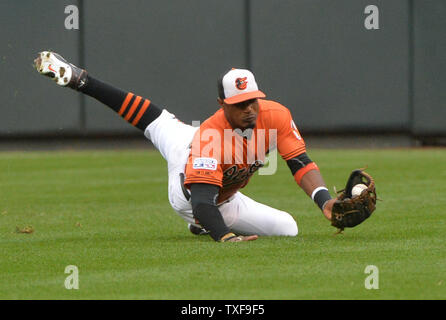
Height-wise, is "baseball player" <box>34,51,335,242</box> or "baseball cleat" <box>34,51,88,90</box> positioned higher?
"baseball cleat" <box>34,51,88,90</box>

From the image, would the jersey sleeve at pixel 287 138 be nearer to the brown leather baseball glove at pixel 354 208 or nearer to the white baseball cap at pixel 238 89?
the white baseball cap at pixel 238 89

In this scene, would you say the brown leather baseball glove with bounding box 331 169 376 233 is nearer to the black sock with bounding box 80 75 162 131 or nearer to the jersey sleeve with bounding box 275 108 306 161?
the jersey sleeve with bounding box 275 108 306 161

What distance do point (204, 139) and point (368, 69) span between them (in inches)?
418

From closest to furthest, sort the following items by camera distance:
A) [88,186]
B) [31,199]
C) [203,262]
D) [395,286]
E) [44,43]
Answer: [395,286], [203,262], [31,199], [88,186], [44,43]

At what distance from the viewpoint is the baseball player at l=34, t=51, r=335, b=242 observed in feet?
20.5

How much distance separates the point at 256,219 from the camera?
275 inches

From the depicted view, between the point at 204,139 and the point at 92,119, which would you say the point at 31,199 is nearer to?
the point at 204,139

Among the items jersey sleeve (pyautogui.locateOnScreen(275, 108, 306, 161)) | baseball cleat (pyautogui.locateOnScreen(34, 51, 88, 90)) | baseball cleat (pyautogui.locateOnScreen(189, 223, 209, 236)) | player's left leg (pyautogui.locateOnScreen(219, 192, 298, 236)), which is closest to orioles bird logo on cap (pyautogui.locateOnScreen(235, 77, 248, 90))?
jersey sleeve (pyautogui.locateOnScreen(275, 108, 306, 161))

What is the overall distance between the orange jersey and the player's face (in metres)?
0.11

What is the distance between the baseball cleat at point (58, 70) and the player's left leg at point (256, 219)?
1405mm

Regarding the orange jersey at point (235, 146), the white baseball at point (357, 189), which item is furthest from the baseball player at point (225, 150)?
the white baseball at point (357, 189)

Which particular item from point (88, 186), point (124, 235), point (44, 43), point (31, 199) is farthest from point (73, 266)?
point (44, 43)

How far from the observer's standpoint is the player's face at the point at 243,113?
6.26 metres

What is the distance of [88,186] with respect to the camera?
11.6 m
